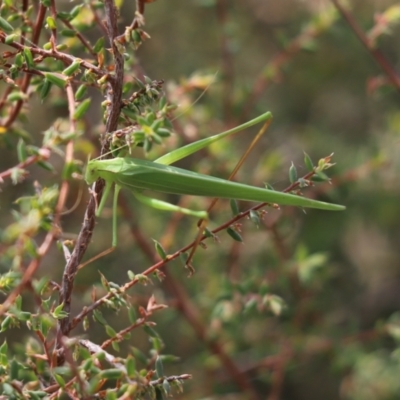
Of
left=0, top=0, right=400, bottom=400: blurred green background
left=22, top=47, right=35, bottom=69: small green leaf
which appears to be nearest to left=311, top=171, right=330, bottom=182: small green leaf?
left=0, top=0, right=400, bottom=400: blurred green background

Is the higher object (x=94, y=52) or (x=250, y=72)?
(x=94, y=52)

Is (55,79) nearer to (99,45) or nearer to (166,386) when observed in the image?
(99,45)

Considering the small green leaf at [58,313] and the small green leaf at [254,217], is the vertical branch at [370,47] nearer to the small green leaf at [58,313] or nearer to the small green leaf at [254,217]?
the small green leaf at [254,217]

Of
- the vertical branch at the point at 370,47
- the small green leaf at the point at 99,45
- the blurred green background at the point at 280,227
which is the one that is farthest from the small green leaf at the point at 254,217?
the vertical branch at the point at 370,47

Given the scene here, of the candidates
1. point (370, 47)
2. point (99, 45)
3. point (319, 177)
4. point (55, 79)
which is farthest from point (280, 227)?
point (55, 79)

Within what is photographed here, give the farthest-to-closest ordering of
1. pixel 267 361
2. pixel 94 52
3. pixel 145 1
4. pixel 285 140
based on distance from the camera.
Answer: pixel 285 140, pixel 267 361, pixel 94 52, pixel 145 1

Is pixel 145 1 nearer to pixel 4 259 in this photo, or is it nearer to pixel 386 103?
pixel 4 259

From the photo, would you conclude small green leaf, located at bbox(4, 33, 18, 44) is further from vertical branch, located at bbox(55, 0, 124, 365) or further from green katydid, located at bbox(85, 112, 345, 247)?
green katydid, located at bbox(85, 112, 345, 247)

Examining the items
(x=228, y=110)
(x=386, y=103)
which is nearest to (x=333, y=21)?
(x=228, y=110)
